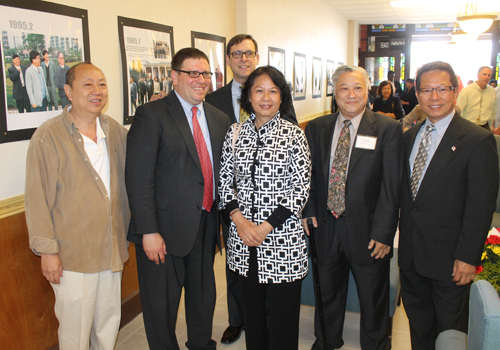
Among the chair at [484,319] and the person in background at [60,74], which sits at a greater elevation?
the person in background at [60,74]

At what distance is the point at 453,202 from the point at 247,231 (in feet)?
3.63

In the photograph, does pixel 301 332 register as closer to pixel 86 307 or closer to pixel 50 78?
pixel 86 307

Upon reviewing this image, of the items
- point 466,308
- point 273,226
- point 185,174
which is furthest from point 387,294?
point 185,174

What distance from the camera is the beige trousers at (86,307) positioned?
220cm

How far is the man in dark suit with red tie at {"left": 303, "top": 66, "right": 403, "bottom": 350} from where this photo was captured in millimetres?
2340

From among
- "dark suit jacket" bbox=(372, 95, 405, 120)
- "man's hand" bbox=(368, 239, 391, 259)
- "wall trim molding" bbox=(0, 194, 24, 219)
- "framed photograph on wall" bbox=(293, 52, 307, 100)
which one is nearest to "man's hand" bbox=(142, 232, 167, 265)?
"wall trim molding" bbox=(0, 194, 24, 219)

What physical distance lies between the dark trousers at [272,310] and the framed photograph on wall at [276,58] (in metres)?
4.64

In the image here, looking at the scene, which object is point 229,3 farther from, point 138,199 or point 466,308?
point 466,308

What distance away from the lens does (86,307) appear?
→ 7.34 feet

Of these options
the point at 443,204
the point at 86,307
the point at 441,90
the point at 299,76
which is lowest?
the point at 86,307

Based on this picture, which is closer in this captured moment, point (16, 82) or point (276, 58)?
point (16, 82)

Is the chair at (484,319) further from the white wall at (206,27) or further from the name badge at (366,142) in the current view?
the white wall at (206,27)

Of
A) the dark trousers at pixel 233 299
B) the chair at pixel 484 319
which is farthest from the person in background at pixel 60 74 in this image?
the chair at pixel 484 319

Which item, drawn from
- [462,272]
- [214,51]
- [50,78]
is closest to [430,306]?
[462,272]
